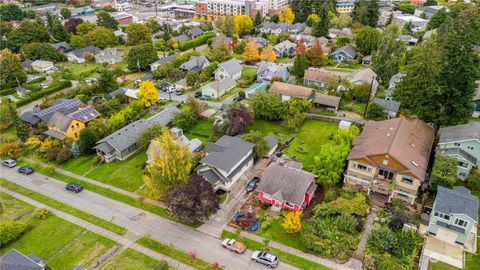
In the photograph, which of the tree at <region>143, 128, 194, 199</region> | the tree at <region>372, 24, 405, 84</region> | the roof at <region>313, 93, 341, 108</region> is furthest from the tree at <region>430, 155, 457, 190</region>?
the tree at <region>372, 24, 405, 84</region>

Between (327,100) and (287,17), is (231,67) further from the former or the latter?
(287,17)

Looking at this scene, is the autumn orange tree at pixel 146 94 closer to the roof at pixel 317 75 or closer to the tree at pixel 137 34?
the roof at pixel 317 75

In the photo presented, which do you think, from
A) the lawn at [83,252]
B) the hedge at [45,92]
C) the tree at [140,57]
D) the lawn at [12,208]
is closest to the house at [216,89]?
the tree at [140,57]

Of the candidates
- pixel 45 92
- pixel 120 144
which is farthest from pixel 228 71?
pixel 45 92

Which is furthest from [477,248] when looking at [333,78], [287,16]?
[287,16]

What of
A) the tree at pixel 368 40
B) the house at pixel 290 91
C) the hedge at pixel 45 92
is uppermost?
the tree at pixel 368 40

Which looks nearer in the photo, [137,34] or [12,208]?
[12,208]

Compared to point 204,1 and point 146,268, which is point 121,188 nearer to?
point 146,268
